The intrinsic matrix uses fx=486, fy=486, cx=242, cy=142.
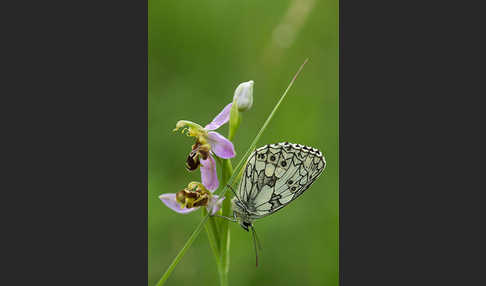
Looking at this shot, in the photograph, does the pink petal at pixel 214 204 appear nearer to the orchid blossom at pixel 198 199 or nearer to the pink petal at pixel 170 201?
the orchid blossom at pixel 198 199

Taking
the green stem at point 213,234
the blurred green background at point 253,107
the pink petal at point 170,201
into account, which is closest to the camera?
the green stem at point 213,234

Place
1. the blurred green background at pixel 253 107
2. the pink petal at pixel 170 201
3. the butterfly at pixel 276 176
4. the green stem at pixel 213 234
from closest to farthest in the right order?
1. the butterfly at pixel 276 176
2. the green stem at pixel 213 234
3. the pink petal at pixel 170 201
4. the blurred green background at pixel 253 107

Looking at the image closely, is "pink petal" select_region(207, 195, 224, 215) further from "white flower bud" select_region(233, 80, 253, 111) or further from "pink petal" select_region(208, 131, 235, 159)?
"white flower bud" select_region(233, 80, 253, 111)

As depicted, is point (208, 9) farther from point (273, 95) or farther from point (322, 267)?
point (322, 267)

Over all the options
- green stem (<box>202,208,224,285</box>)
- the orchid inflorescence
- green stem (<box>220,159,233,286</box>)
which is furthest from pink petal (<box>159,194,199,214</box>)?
green stem (<box>220,159,233,286</box>)

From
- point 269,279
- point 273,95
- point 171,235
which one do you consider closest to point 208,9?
point 273,95

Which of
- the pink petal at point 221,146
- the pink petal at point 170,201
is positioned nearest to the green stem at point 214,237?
the pink petal at point 170,201

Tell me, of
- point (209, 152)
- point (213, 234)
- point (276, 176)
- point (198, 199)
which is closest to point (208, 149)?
point (209, 152)
